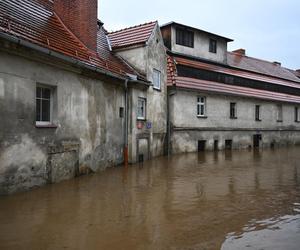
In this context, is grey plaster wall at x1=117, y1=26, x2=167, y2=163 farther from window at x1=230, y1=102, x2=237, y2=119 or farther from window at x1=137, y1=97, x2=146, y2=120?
window at x1=230, y1=102, x2=237, y2=119

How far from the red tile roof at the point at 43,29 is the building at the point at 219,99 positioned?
7009mm

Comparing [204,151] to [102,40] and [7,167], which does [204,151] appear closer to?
[102,40]

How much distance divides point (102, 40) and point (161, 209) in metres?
12.6

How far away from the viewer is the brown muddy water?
5730 mm

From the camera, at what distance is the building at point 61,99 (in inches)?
360

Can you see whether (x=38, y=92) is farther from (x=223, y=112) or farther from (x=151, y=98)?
(x=223, y=112)

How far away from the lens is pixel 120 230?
249 inches

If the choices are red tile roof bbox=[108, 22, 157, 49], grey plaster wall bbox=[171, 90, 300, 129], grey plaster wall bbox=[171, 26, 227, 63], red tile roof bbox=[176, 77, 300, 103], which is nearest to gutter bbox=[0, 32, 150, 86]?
red tile roof bbox=[108, 22, 157, 49]

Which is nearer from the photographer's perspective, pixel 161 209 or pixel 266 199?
pixel 161 209

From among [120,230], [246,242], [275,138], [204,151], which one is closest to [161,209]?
[120,230]

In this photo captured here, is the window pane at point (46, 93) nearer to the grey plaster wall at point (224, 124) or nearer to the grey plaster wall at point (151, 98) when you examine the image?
the grey plaster wall at point (151, 98)

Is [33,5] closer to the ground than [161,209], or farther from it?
farther from it

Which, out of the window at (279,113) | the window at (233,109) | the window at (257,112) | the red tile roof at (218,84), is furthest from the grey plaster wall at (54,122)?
the window at (279,113)

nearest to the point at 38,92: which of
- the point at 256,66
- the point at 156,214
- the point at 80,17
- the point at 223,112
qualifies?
the point at 156,214
